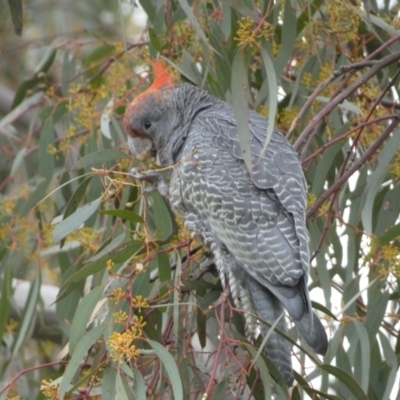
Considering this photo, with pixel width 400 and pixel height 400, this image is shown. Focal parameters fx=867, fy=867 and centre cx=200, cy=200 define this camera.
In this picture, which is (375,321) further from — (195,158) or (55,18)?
(55,18)

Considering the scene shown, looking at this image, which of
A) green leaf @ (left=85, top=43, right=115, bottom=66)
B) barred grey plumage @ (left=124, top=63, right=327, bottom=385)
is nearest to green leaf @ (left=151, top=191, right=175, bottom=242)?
barred grey plumage @ (left=124, top=63, right=327, bottom=385)

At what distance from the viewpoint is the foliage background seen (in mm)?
2199

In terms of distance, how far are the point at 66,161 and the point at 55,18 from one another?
1457 millimetres

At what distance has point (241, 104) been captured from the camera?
2.23m

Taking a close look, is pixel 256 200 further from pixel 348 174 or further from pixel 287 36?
pixel 287 36

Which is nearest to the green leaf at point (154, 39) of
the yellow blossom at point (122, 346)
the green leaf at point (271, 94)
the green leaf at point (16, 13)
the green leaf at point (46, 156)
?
the green leaf at point (16, 13)

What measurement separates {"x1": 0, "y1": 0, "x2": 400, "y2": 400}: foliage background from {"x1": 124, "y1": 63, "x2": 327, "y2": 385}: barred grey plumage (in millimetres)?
72

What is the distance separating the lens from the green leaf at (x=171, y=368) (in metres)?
1.96

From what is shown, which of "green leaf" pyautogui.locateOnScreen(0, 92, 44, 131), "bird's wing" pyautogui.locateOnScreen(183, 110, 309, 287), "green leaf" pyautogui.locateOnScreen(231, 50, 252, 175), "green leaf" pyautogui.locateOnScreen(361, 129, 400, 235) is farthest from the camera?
"green leaf" pyautogui.locateOnScreen(0, 92, 44, 131)

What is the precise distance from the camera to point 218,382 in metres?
2.32

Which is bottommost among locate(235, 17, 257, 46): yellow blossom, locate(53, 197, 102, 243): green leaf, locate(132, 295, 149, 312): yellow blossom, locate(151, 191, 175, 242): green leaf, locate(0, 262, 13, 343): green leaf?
locate(0, 262, 13, 343): green leaf

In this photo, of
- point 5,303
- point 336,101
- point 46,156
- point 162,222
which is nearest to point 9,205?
point 46,156

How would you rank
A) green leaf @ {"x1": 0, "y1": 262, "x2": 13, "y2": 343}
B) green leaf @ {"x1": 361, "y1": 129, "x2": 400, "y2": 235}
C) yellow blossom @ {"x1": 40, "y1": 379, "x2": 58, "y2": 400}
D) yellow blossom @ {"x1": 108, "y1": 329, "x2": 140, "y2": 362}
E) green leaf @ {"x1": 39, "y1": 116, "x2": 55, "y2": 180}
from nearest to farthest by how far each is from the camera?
yellow blossom @ {"x1": 108, "y1": 329, "x2": 140, "y2": 362} < yellow blossom @ {"x1": 40, "y1": 379, "x2": 58, "y2": 400} < green leaf @ {"x1": 361, "y1": 129, "x2": 400, "y2": 235} < green leaf @ {"x1": 0, "y1": 262, "x2": 13, "y2": 343} < green leaf @ {"x1": 39, "y1": 116, "x2": 55, "y2": 180}

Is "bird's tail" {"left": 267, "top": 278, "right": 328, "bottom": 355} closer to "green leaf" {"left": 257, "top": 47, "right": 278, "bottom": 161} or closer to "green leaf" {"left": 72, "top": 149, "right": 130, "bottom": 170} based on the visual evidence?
"green leaf" {"left": 257, "top": 47, "right": 278, "bottom": 161}
